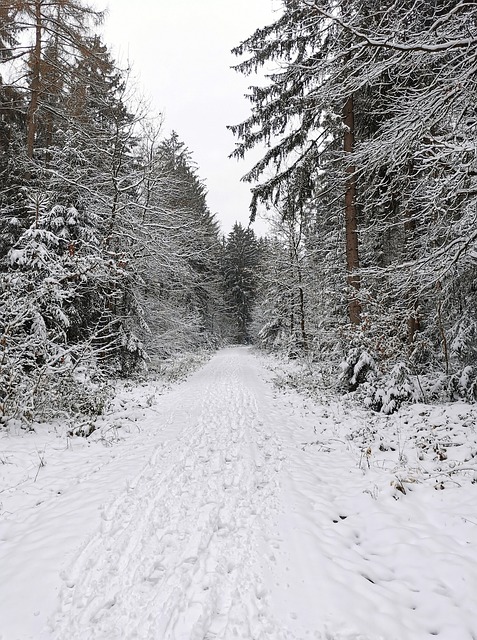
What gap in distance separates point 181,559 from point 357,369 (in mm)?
6330

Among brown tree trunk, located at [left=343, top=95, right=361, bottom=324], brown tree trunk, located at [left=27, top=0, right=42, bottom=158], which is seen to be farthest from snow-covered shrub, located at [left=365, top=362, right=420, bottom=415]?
brown tree trunk, located at [left=27, top=0, right=42, bottom=158]

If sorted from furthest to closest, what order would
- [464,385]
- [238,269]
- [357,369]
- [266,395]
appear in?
[238,269] < [266,395] < [357,369] < [464,385]

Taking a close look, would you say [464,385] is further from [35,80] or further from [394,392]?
[35,80]

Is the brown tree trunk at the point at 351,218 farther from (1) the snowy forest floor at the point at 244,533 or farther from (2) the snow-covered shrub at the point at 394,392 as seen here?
(1) the snowy forest floor at the point at 244,533

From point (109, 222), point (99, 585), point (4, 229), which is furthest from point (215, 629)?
point (109, 222)

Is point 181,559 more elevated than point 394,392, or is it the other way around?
point 394,392

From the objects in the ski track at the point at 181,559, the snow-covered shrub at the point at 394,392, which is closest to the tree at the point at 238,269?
the snow-covered shrub at the point at 394,392

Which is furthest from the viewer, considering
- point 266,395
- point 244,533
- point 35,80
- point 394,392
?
point 266,395

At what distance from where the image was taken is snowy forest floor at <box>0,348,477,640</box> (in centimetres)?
234

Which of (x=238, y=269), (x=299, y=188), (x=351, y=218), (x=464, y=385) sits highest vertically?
(x=238, y=269)

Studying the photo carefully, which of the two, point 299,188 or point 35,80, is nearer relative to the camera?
point 299,188

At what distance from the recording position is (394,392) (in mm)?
6883

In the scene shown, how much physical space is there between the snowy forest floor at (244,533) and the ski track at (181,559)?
0.5 inches

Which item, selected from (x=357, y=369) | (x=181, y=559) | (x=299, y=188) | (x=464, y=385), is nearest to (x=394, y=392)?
(x=464, y=385)
